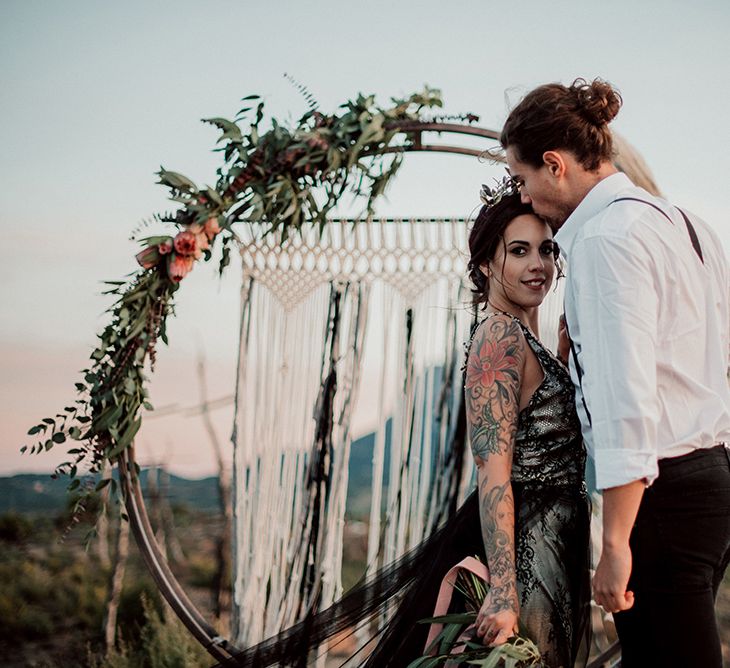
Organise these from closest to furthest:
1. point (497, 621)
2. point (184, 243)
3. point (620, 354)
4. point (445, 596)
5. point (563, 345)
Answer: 1. point (620, 354)
2. point (497, 621)
3. point (445, 596)
4. point (563, 345)
5. point (184, 243)

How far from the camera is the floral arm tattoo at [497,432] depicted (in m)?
1.71

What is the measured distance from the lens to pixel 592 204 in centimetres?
163

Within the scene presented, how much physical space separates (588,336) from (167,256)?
66.5 inches

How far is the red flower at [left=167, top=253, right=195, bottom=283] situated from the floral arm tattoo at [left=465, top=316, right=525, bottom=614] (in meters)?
1.29

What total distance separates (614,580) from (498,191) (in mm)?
992

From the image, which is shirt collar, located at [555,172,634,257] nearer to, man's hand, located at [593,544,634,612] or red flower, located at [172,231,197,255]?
man's hand, located at [593,544,634,612]

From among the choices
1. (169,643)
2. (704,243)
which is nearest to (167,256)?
(704,243)

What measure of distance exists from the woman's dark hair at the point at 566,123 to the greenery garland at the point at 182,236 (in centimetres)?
108

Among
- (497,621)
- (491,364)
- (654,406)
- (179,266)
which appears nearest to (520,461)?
(491,364)

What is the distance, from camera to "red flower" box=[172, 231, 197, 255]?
2.72 metres

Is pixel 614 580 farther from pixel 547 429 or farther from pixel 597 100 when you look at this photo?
pixel 597 100

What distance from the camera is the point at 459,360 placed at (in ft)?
9.99

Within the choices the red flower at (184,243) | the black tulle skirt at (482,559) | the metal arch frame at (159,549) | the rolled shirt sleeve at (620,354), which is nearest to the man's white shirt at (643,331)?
the rolled shirt sleeve at (620,354)

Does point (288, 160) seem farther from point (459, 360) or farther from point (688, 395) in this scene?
point (688, 395)
